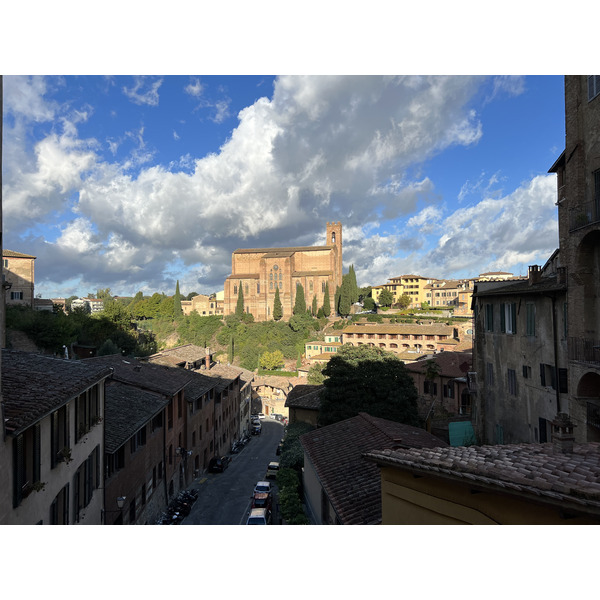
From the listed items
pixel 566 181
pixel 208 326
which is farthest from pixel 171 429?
pixel 208 326

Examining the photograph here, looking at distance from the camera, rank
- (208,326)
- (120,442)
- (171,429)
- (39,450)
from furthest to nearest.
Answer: (208,326) < (171,429) < (120,442) < (39,450)

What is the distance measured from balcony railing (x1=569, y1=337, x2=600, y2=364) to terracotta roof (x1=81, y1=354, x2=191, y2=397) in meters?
12.9

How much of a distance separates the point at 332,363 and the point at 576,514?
1545cm

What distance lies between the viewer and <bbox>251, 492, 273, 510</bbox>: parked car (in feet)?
46.6

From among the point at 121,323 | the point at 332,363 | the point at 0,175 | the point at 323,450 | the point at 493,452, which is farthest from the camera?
the point at 121,323

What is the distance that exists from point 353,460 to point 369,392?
338 inches

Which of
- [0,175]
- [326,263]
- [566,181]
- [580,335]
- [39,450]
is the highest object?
[326,263]

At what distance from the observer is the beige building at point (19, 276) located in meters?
34.0

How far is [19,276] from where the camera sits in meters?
34.7

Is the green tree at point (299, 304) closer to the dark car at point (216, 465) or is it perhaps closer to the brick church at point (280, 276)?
the brick church at point (280, 276)

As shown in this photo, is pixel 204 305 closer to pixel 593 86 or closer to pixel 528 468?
pixel 593 86

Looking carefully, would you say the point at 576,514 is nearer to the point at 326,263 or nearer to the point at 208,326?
the point at 208,326

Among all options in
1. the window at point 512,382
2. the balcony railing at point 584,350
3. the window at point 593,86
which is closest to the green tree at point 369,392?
the window at point 512,382

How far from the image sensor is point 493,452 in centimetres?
530
